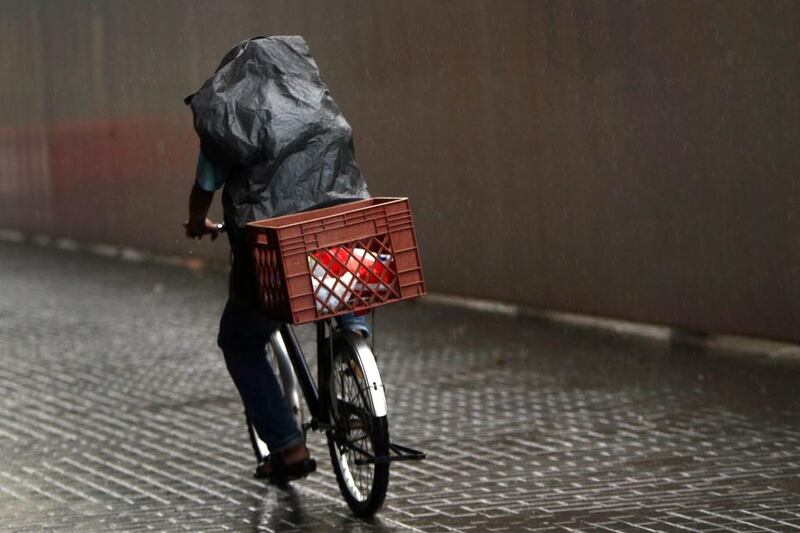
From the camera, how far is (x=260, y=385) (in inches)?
252

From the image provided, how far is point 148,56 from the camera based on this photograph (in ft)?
55.9

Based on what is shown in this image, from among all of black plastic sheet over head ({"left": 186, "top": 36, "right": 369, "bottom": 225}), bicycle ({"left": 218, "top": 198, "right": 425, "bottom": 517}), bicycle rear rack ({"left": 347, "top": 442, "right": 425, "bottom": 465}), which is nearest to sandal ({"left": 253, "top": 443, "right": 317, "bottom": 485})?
bicycle ({"left": 218, "top": 198, "right": 425, "bottom": 517})

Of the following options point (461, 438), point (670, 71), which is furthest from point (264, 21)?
point (461, 438)

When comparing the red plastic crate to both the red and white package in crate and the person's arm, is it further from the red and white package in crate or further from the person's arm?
the person's arm

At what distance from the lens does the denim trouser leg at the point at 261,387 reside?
6.38 metres

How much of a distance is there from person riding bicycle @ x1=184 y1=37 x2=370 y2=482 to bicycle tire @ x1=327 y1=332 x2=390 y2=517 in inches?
6.6

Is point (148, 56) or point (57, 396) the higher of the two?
point (148, 56)

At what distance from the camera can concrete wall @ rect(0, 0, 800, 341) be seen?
9414mm

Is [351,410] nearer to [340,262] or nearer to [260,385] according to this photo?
[260,385]

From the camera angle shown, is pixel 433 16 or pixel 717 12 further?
pixel 433 16

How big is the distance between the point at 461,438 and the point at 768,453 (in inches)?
55.3

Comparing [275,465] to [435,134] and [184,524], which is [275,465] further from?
[435,134]

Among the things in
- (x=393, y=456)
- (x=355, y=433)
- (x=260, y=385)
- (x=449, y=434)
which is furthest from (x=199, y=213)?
(x=449, y=434)

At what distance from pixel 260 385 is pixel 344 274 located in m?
1.01
